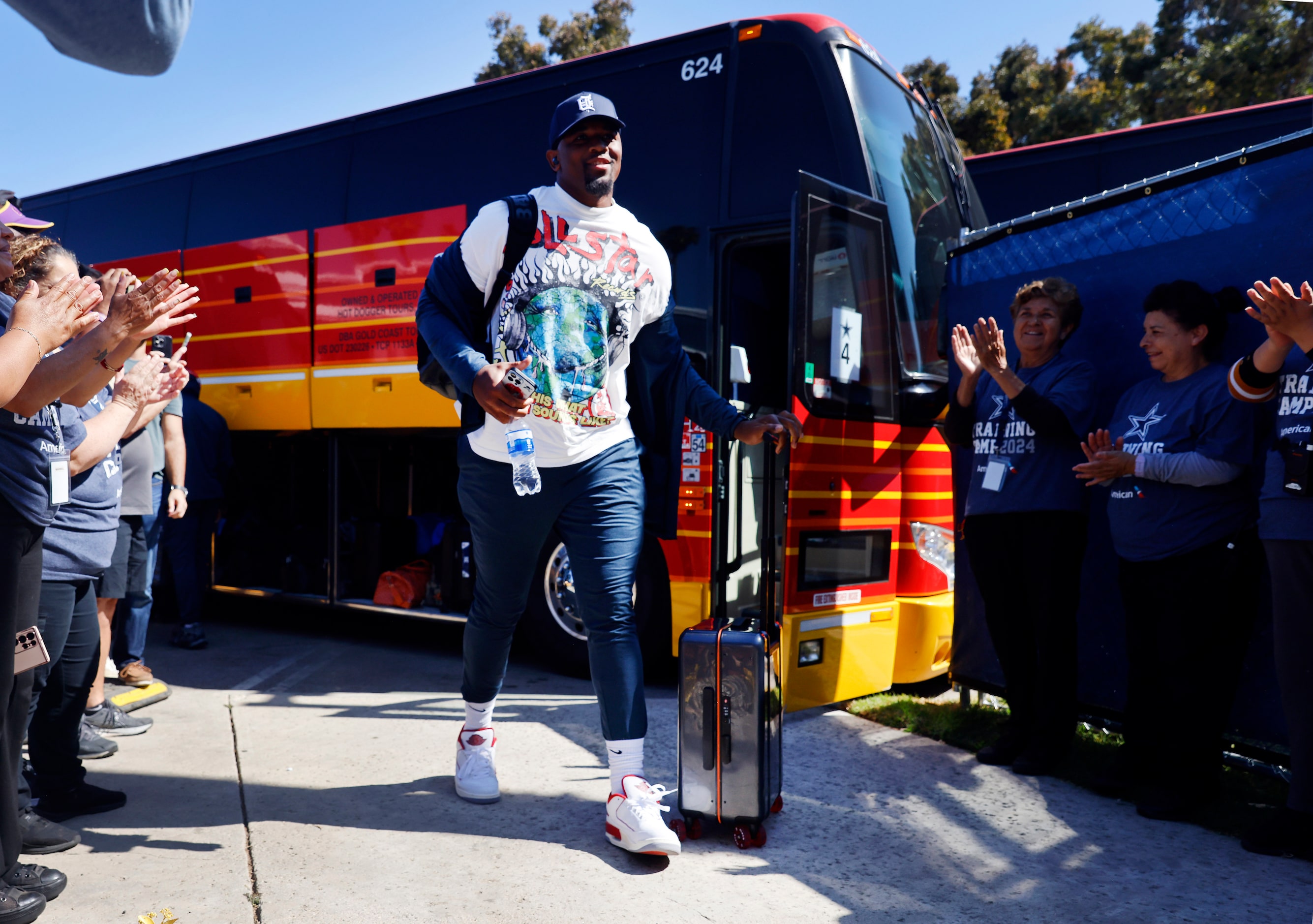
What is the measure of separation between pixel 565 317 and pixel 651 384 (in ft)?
1.33

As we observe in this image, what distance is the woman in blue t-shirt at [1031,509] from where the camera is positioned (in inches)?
138

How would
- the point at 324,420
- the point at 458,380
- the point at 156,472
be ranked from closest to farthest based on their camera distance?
the point at 458,380
the point at 156,472
the point at 324,420

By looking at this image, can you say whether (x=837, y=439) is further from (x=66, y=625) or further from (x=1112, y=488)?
(x=66, y=625)

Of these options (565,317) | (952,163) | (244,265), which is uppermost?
(952,163)

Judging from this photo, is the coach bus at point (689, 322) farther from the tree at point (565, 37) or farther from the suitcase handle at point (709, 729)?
the tree at point (565, 37)

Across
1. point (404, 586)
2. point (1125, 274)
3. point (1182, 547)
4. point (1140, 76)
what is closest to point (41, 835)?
point (404, 586)

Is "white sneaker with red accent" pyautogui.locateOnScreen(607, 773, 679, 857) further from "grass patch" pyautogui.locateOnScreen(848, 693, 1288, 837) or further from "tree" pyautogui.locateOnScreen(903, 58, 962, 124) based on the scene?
"tree" pyautogui.locateOnScreen(903, 58, 962, 124)

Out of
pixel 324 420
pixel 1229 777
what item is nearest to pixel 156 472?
pixel 324 420

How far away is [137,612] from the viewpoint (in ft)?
15.3

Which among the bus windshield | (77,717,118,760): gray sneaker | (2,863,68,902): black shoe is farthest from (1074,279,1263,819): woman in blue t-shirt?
(77,717,118,760): gray sneaker

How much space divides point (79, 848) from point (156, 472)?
2.43m

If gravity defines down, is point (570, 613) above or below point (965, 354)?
below

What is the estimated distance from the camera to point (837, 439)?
4.04 m

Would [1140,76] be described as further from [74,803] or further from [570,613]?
[74,803]
